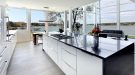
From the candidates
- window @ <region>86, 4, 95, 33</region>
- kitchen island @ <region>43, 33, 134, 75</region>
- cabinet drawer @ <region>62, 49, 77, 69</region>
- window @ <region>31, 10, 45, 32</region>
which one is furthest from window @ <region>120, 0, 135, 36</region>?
window @ <region>31, 10, 45, 32</region>

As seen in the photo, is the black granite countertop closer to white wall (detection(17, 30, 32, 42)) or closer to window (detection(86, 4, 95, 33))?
window (detection(86, 4, 95, 33))

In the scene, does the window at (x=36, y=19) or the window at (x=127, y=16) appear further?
the window at (x=36, y=19)

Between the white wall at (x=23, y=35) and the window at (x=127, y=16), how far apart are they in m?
6.87

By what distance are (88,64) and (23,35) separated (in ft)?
28.9

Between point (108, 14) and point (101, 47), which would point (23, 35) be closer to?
point (108, 14)

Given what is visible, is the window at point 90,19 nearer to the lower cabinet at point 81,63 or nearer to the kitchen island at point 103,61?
the lower cabinet at point 81,63

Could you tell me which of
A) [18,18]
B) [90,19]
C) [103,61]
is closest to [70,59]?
[103,61]

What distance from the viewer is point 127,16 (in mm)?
5738

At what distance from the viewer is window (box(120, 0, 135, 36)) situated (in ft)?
→ 18.4

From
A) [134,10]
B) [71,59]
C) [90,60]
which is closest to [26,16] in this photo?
[134,10]

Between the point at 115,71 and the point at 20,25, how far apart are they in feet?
31.5

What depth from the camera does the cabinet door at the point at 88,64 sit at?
1.51m

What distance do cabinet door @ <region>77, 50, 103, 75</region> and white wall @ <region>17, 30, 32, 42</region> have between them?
8.33m

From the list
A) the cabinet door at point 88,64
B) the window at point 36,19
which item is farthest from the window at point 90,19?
the cabinet door at point 88,64
